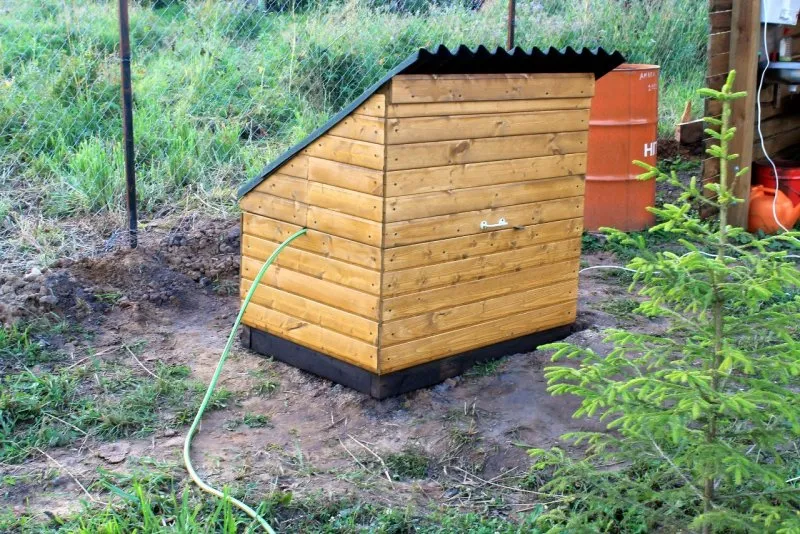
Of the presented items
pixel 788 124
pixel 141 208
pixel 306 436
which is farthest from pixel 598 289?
pixel 788 124

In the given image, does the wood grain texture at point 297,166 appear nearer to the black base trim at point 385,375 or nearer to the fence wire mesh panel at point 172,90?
the black base trim at point 385,375

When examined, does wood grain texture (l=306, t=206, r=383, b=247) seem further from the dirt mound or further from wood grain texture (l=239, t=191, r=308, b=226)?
the dirt mound

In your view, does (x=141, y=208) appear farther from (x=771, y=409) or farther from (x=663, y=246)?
(x=771, y=409)

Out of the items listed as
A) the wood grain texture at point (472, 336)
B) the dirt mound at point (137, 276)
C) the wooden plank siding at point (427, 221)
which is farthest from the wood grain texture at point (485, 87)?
the dirt mound at point (137, 276)

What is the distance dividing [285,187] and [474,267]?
0.94m

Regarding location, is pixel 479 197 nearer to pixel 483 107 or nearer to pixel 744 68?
pixel 483 107

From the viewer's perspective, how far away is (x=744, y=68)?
6.78m

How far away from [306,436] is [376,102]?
139cm

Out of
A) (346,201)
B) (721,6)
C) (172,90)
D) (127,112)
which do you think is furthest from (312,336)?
(721,6)

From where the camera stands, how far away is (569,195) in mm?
4672

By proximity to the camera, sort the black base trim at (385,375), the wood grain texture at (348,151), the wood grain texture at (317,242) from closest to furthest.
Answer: the wood grain texture at (348,151) → the wood grain texture at (317,242) → the black base trim at (385,375)

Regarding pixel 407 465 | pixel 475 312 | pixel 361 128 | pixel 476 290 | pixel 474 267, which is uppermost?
pixel 361 128

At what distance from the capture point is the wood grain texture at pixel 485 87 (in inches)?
151

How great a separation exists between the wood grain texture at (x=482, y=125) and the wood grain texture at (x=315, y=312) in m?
0.80
